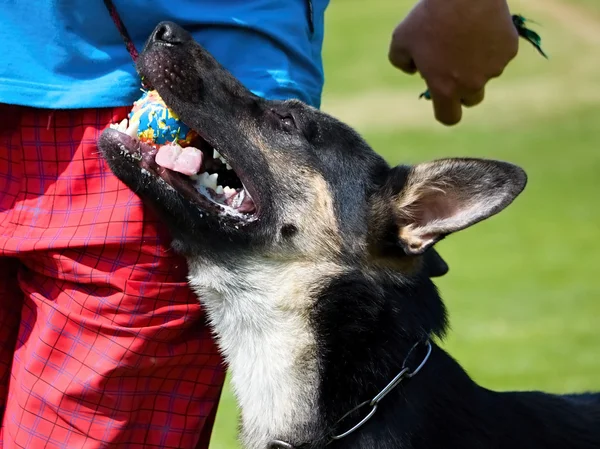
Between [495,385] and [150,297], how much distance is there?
4253 mm

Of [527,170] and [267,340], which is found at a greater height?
[267,340]

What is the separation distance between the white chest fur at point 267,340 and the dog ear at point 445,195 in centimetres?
37

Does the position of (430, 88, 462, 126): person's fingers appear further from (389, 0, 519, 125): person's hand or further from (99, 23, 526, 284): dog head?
(99, 23, 526, 284): dog head

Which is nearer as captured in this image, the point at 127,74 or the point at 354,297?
the point at 127,74

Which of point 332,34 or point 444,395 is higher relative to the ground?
point 444,395

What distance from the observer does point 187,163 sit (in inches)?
147

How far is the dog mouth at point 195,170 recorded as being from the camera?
3.58m

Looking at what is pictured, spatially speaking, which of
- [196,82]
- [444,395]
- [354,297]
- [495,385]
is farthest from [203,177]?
[495,385]

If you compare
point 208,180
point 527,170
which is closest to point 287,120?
point 208,180

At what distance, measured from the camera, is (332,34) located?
2552 centimetres

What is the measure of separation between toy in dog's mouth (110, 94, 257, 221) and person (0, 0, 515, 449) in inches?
3.9

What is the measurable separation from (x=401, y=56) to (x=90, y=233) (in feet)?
5.16

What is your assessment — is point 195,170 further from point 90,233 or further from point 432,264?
point 432,264

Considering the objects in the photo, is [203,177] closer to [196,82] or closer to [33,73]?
[196,82]
